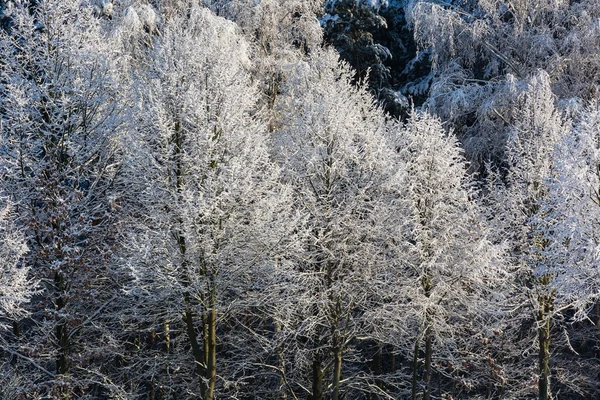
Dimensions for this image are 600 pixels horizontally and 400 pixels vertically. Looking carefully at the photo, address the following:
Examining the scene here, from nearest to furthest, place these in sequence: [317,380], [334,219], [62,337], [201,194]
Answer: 1. [201,194]
2. [62,337]
3. [334,219]
4. [317,380]

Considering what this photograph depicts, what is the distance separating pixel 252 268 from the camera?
530 inches

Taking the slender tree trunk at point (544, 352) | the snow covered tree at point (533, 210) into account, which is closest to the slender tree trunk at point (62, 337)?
the snow covered tree at point (533, 210)

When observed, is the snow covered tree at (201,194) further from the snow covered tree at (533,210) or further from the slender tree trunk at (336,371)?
the snow covered tree at (533,210)

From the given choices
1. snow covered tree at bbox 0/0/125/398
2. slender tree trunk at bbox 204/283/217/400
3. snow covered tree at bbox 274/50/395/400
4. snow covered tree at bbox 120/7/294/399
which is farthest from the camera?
snow covered tree at bbox 274/50/395/400

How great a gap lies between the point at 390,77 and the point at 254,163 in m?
14.5

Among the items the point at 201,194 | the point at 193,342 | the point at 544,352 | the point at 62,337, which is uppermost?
the point at 201,194

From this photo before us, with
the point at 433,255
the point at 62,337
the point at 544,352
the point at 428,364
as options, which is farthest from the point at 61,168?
the point at 544,352

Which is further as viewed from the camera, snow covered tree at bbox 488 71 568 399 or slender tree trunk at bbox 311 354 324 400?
snow covered tree at bbox 488 71 568 399

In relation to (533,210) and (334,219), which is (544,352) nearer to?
(533,210)

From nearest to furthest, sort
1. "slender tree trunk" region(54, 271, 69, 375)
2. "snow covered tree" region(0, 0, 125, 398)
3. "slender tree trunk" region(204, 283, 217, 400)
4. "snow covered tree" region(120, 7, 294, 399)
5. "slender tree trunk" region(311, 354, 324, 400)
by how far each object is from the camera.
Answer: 1. "snow covered tree" region(120, 7, 294, 399)
2. "slender tree trunk" region(204, 283, 217, 400)
3. "snow covered tree" region(0, 0, 125, 398)
4. "slender tree trunk" region(54, 271, 69, 375)
5. "slender tree trunk" region(311, 354, 324, 400)

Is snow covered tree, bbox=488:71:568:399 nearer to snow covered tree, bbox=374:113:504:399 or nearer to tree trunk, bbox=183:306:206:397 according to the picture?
snow covered tree, bbox=374:113:504:399

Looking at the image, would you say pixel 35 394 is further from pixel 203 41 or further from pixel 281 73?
pixel 281 73

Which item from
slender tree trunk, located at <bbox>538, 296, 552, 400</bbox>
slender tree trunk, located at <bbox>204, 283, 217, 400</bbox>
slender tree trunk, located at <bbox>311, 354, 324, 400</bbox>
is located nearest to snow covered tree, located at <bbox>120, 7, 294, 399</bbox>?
slender tree trunk, located at <bbox>204, 283, 217, 400</bbox>

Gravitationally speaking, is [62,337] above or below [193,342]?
below
